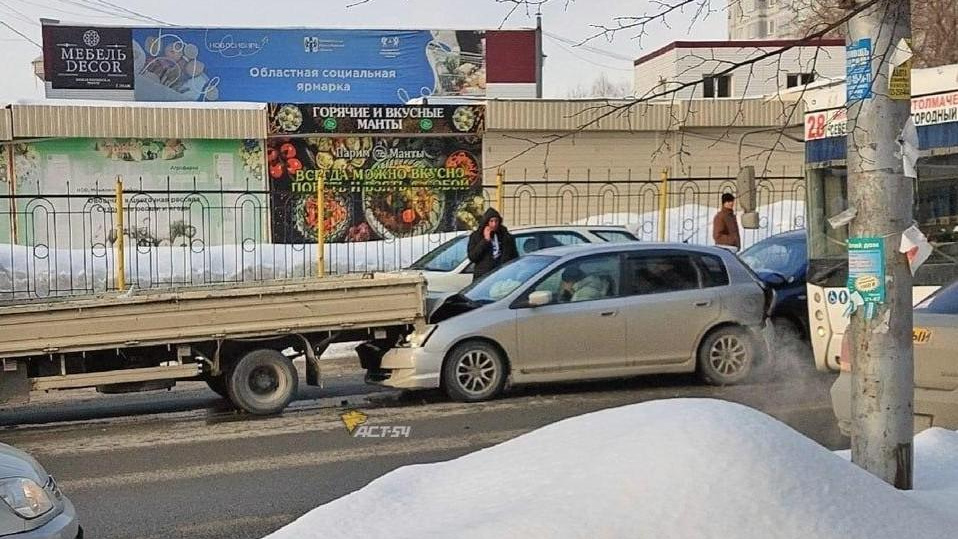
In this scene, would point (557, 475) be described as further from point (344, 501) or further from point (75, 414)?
point (75, 414)

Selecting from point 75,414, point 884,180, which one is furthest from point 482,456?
point 75,414

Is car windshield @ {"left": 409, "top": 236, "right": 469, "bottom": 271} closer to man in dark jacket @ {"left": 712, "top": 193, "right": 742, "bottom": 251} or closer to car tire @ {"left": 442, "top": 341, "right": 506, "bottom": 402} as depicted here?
man in dark jacket @ {"left": 712, "top": 193, "right": 742, "bottom": 251}

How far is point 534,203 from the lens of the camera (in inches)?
953

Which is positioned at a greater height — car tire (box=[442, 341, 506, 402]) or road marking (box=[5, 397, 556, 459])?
car tire (box=[442, 341, 506, 402])

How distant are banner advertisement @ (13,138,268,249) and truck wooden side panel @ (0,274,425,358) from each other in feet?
42.5

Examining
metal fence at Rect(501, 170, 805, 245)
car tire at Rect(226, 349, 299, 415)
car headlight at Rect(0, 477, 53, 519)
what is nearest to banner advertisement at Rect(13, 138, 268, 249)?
metal fence at Rect(501, 170, 805, 245)

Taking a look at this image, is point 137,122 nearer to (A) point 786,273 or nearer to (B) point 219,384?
(B) point 219,384

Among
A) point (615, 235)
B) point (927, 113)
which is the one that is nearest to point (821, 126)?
point (927, 113)

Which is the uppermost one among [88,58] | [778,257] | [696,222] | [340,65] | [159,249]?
[340,65]

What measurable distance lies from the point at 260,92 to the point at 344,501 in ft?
105

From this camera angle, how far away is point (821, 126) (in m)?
10.1

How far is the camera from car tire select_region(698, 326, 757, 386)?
11.2m

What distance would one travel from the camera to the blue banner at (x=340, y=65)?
33.6 meters

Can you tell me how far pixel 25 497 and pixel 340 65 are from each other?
30334 millimetres
